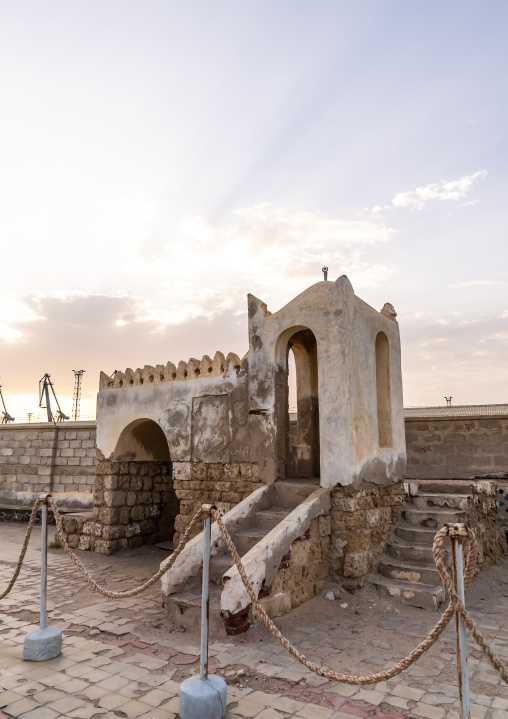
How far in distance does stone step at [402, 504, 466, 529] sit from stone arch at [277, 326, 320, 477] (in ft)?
5.20

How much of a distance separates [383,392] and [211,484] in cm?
330

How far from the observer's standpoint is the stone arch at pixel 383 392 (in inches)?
324

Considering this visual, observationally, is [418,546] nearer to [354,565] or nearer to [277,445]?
[354,565]

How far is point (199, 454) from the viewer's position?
8.46 m

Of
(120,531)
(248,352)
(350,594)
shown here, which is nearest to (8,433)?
(120,531)

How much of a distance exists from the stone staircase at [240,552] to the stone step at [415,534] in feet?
4.94

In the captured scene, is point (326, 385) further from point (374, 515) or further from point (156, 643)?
point (156, 643)

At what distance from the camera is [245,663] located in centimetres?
444

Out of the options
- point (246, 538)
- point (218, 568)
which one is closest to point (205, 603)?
point (218, 568)

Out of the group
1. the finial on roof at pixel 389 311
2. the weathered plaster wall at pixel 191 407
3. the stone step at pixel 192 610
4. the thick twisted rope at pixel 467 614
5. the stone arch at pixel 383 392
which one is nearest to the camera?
the thick twisted rope at pixel 467 614

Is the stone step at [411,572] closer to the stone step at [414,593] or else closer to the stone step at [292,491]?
Answer: the stone step at [414,593]

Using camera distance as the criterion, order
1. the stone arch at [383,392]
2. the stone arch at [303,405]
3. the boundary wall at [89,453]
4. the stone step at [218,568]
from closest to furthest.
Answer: the stone step at [218,568], the stone arch at [303,405], the stone arch at [383,392], the boundary wall at [89,453]

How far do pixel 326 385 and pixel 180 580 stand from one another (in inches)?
124

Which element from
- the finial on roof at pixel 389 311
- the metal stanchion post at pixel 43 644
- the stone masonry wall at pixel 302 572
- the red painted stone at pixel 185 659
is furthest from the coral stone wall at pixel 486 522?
the metal stanchion post at pixel 43 644
